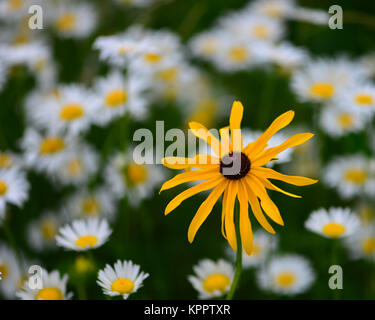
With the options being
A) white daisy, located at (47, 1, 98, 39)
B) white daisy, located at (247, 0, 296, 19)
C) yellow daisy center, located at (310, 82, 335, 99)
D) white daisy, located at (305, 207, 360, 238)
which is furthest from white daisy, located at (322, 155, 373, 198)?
white daisy, located at (47, 1, 98, 39)

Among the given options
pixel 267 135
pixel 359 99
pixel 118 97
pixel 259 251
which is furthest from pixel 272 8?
pixel 267 135

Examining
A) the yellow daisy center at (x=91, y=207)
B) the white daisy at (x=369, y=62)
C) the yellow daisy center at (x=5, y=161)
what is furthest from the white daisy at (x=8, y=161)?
the white daisy at (x=369, y=62)

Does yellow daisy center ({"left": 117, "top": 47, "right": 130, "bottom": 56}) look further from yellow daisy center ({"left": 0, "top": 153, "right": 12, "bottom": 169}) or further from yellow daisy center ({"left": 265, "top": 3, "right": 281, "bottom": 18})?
yellow daisy center ({"left": 265, "top": 3, "right": 281, "bottom": 18})

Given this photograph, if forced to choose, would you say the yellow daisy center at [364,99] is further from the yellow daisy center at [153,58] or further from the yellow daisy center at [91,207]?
the yellow daisy center at [91,207]

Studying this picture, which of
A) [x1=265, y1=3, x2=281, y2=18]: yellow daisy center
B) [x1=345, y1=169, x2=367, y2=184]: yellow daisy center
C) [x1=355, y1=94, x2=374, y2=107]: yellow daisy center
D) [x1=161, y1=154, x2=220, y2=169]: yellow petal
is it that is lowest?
[x1=161, y1=154, x2=220, y2=169]: yellow petal

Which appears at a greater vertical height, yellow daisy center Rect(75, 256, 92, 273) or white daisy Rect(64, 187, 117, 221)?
white daisy Rect(64, 187, 117, 221)

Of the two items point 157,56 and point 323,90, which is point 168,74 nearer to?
point 157,56
